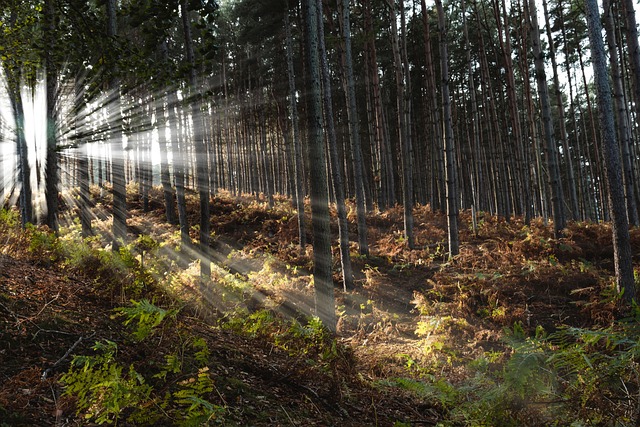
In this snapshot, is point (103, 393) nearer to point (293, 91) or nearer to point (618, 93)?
point (618, 93)

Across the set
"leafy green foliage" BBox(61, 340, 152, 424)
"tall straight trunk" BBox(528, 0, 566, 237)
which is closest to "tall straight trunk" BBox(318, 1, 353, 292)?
"tall straight trunk" BBox(528, 0, 566, 237)

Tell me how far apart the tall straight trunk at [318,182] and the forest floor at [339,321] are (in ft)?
3.16

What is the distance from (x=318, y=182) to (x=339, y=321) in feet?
11.9

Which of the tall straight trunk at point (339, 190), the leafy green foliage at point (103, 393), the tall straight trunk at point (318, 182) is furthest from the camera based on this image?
the tall straight trunk at point (339, 190)

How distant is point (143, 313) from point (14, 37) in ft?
11.5

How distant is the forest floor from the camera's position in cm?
315

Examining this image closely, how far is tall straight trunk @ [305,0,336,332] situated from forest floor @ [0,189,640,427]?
0.96m

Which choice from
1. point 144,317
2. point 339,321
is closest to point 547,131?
point 339,321

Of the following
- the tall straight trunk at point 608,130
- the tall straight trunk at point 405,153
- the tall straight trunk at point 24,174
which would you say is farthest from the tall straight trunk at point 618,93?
the tall straight trunk at point 24,174

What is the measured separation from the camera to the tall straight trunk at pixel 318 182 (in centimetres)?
569

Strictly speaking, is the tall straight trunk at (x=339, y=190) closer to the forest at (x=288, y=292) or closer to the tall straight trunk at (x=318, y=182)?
the forest at (x=288, y=292)

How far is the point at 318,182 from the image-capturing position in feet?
19.8

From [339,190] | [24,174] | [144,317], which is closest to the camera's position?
[144,317]

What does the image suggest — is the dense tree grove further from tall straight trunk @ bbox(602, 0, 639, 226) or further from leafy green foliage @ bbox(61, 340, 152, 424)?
leafy green foliage @ bbox(61, 340, 152, 424)
